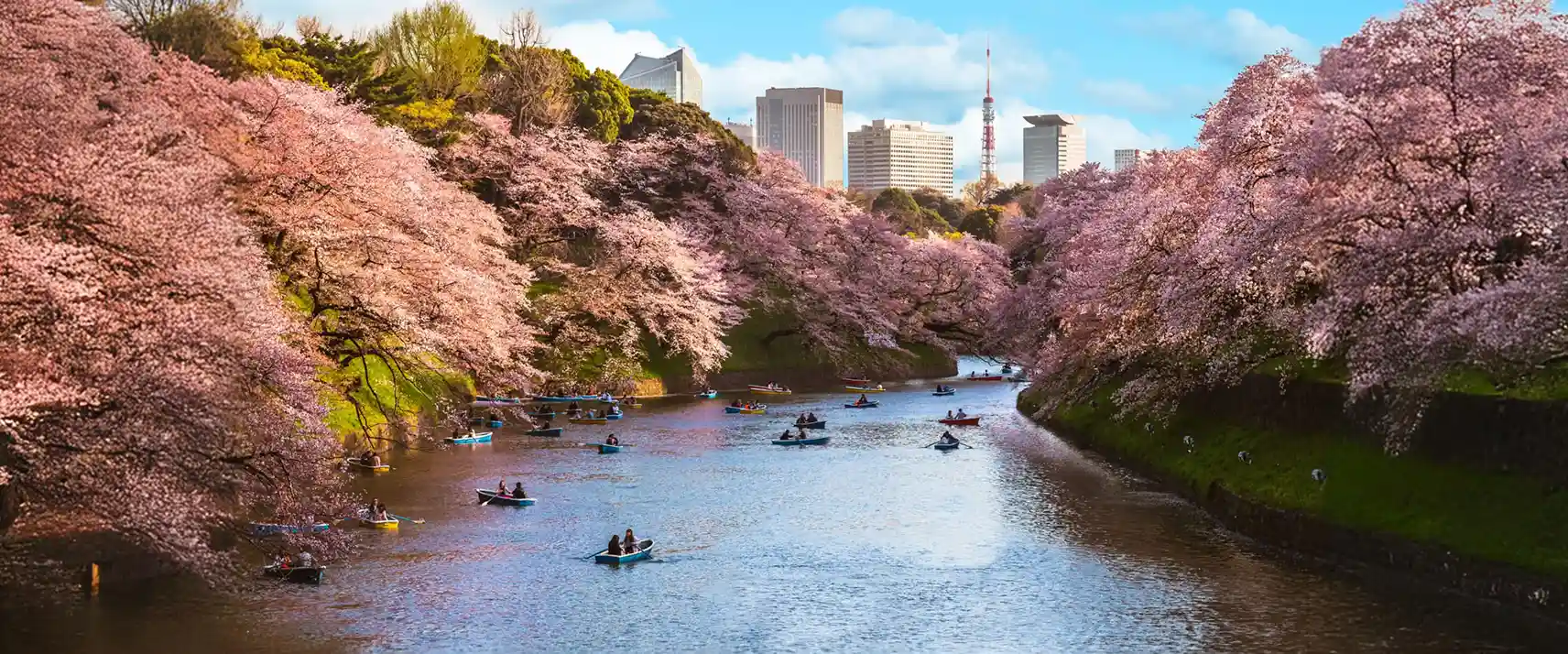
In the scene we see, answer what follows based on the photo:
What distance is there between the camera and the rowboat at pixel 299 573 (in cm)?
3073

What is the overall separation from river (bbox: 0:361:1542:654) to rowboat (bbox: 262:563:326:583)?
1.14 ft

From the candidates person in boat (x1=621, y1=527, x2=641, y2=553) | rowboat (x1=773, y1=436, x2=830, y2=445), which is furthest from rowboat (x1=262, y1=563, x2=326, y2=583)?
rowboat (x1=773, y1=436, x2=830, y2=445)

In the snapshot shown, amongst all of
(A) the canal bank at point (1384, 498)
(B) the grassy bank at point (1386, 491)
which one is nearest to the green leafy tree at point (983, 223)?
(B) the grassy bank at point (1386, 491)

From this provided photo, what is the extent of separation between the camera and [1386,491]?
32969 mm

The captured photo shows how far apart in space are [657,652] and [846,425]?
40.0 metres

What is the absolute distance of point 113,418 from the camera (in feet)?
82.0

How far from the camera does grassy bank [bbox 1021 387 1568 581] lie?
92.6 ft

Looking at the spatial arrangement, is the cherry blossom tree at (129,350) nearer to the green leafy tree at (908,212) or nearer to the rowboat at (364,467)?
the rowboat at (364,467)

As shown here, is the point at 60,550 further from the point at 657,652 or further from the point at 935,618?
the point at 935,618

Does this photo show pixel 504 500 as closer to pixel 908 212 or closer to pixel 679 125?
pixel 679 125

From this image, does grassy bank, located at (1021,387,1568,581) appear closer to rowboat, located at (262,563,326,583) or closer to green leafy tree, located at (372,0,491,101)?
rowboat, located at (262,563,326,583)

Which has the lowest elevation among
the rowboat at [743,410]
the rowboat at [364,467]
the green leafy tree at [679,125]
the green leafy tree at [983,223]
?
the rowboat at [364,467]

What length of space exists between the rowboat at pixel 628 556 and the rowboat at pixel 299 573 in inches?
265

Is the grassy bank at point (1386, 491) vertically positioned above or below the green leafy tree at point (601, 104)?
below
